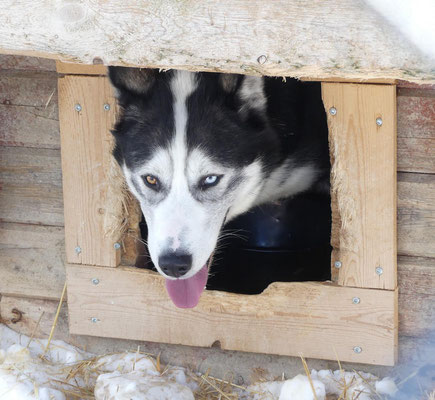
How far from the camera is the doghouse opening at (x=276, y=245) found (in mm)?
3227

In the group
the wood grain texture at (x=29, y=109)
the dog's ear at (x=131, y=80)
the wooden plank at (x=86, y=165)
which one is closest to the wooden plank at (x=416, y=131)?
the dog's ear at (x=131, y=80)

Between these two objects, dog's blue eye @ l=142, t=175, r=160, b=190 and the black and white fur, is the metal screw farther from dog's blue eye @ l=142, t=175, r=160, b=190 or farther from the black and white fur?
dog's blue eye @ l=142, t=175, r=160, b=190

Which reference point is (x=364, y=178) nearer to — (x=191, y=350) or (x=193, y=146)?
(x=193, y=146)

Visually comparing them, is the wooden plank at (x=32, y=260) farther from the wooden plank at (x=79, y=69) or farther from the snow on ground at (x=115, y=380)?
the wooden plank at (x=79, y=69)

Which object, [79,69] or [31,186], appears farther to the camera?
[31,186]

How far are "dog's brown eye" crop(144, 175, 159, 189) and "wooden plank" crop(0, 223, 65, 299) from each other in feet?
2.17

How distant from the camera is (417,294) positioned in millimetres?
2566

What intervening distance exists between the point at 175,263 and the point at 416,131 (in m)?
0.98

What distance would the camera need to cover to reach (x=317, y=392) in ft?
7.97

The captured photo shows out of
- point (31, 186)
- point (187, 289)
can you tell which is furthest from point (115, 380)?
point (31, 186)

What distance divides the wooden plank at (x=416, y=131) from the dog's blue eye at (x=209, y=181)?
0.67 meters

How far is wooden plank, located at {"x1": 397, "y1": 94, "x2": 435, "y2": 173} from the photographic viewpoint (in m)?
2.41

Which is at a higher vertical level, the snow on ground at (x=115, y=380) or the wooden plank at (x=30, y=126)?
the wooden plank at (x=30, y=126)

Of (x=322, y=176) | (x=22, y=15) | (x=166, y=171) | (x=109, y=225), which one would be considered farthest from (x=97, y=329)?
(x=22, y=15)
